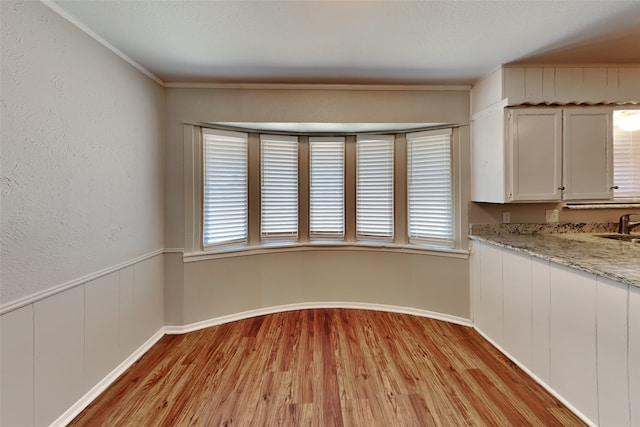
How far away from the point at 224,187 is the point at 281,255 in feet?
3.50

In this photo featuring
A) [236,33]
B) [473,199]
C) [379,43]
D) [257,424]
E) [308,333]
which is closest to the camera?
[257,424]

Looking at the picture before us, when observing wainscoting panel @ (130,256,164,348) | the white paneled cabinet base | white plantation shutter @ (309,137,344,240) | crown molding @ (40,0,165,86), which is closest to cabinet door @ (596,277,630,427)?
the white paneled cabinet base

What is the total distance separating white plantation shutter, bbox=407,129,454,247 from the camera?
322cm

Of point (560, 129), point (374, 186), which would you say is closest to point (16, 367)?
point (374, 186)

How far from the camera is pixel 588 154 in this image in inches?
105

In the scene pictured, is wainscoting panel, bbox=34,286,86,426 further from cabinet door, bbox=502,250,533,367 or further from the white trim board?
cabinet door, bbox=502,250,533,367

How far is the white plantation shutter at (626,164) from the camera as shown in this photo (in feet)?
9.54

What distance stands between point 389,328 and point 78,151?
124 inches

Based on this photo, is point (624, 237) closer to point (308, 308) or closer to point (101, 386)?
point (308, 308)

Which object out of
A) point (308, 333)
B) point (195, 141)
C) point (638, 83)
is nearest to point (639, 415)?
point (308, 333)

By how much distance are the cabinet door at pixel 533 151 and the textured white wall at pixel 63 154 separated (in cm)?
349

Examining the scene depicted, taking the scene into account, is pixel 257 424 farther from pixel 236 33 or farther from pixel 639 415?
pixel 236 33

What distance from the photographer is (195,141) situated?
305 centimetres

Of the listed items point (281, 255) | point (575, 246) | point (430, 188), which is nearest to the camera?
point (575, 246)
